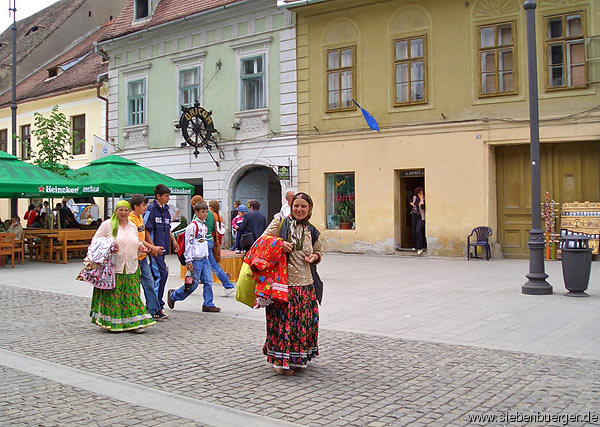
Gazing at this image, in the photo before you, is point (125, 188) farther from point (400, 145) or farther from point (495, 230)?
point (495, 230)

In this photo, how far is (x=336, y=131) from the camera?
1955cm

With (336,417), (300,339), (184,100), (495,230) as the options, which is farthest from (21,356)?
(184,100)

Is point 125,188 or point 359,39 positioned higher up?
point 359,39

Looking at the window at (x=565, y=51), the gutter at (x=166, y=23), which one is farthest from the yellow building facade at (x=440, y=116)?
the gutter at (x=166, y=23)

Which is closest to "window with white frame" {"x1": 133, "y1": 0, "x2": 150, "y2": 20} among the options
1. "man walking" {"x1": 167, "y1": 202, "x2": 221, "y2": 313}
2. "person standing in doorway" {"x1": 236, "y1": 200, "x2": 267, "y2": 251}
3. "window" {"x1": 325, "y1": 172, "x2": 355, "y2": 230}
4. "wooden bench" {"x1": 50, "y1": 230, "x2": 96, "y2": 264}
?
"wooden bench" {"x1": 50, "y1": 230, "x2": 96, "y2": 264}

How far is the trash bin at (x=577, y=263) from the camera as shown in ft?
32.8

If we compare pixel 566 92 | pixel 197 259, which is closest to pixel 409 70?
pixel 566 92

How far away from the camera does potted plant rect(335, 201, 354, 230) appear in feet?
64.1

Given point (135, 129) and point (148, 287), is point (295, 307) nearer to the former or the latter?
point (148, 287)

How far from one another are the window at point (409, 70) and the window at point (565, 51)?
342 cm

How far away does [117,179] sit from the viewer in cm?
1861

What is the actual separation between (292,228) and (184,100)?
1872 cm

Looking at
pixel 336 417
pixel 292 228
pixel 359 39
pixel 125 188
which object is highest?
pixel 359 39

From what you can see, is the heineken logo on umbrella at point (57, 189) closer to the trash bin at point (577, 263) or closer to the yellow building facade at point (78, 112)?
the yellow building facade at point (78, 112)
